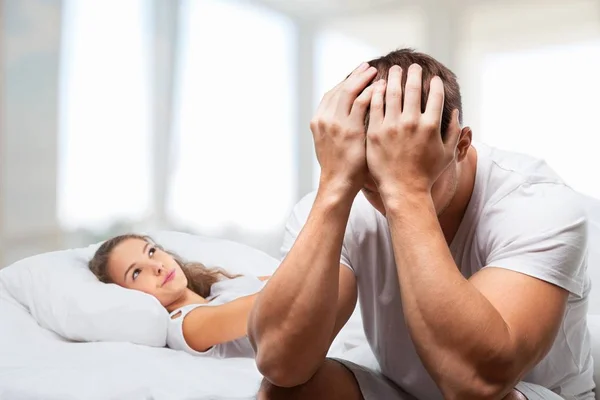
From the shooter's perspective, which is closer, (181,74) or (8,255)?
(8,255)

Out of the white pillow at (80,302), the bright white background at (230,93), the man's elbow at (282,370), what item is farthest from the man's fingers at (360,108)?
the bright white background at (230,93)

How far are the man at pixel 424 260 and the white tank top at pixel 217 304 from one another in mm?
525

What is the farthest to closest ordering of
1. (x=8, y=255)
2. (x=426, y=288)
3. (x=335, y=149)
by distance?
(x=8, y=255) → (x=335, y=149) → (x=426, y=288)

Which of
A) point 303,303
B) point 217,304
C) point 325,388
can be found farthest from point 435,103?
point 217,304

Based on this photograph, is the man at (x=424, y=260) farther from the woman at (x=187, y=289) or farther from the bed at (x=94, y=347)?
the woman at (x=187, y=289)

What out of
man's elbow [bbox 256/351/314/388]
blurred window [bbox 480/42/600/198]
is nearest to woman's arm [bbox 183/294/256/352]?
man's elbow [bbox 256/351/314/388]

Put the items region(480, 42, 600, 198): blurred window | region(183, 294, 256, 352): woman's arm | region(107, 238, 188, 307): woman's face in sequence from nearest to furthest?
region(183, 294, 256, 352): woman's arm
region(107, 238, 188, 307): woman's face
region(480, 42, 600, 198): blurred window

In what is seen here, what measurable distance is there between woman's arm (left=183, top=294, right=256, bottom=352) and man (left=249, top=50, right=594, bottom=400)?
20.3 inches

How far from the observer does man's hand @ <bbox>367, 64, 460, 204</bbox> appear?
3.50ft

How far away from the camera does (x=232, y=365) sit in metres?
1.61

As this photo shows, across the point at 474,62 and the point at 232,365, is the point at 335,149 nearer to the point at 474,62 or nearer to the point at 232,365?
the point at 232,365

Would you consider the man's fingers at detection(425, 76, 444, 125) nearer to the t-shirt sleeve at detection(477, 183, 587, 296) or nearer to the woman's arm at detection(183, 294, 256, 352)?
the t-shirt sleeve at detection(477, 183, 587, 296)

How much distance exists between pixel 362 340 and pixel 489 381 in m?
0.71

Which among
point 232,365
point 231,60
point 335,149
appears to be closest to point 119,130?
point 231,60
